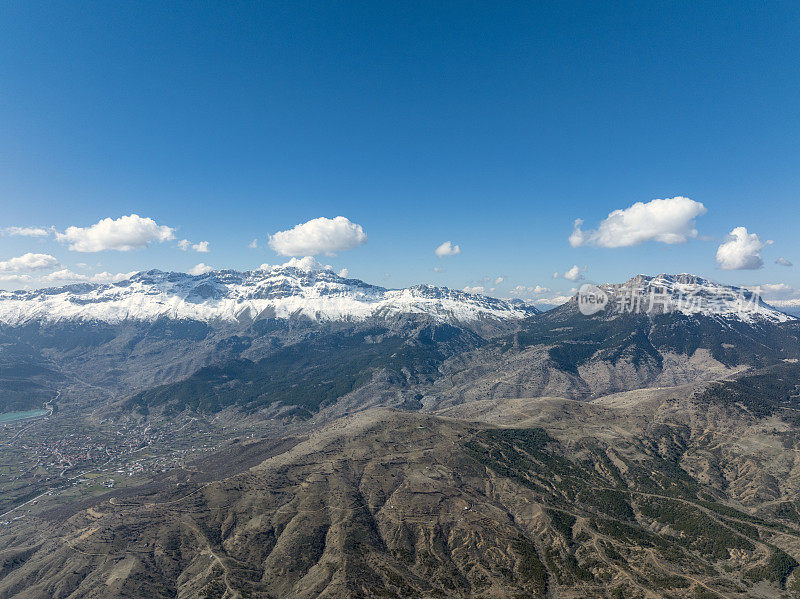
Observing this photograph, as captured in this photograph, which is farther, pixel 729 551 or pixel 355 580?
pixel 729 551

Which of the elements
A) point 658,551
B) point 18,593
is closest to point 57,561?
point 18,593

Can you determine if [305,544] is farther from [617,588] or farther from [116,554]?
[617,588]

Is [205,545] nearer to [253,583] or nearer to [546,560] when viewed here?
[253,583]

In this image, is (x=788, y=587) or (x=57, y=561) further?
(x=57, y=561)

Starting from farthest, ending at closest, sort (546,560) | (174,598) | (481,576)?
(546,560) < (481,576) < (174,598)

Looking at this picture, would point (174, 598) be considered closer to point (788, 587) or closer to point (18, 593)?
point (18, 593)

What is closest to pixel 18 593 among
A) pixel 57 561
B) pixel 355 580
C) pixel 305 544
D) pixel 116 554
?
pixel 57 561

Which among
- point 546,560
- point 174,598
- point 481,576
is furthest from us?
point 546,560
